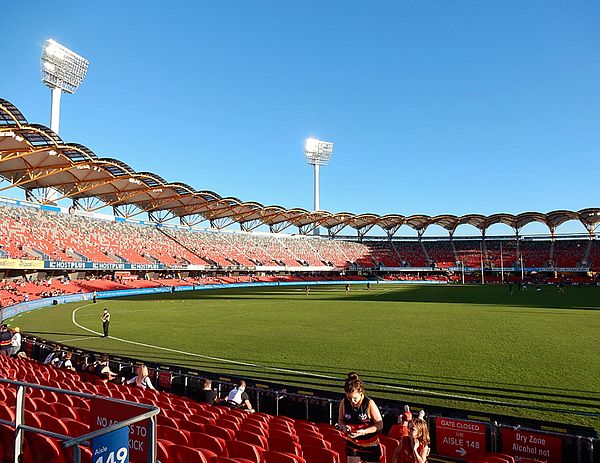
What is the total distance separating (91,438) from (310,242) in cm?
9793

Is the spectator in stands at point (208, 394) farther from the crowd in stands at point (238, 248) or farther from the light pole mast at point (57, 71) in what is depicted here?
the light pole mast at point (57, 71)

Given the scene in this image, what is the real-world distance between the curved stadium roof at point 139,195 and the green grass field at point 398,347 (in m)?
15.7

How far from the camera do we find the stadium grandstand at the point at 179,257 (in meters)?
5.26

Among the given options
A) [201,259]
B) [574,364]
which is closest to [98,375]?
[574,364]

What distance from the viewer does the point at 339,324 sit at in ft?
79.3

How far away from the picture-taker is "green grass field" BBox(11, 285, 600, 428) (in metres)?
11.0

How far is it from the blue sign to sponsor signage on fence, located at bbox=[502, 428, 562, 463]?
6.06 m

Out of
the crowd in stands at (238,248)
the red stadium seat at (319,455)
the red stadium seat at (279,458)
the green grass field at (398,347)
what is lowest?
→ the green grass field at (398,347)

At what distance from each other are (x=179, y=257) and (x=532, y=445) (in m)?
67.7

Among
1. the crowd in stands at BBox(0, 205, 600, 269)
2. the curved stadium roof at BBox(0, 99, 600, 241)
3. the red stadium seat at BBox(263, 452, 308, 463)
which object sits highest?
the curved stadium roof at BBox(0, 99, 600, 241)

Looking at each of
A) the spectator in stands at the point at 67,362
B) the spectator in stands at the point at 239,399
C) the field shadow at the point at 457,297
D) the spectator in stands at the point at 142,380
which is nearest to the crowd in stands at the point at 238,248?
the field shadow at the point at 457,297

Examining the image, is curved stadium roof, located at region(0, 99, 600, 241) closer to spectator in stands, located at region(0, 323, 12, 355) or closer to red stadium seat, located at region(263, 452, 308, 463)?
spectator in stands, located at region(0, 323, 12, 355)

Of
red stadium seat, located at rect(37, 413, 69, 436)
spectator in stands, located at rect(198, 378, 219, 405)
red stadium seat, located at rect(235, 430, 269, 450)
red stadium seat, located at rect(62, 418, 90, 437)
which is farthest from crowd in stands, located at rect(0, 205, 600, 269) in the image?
red stadium seat, located at rect(235, 430, 269, 450)

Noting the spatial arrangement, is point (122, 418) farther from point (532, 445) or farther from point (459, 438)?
point (532, 445)
